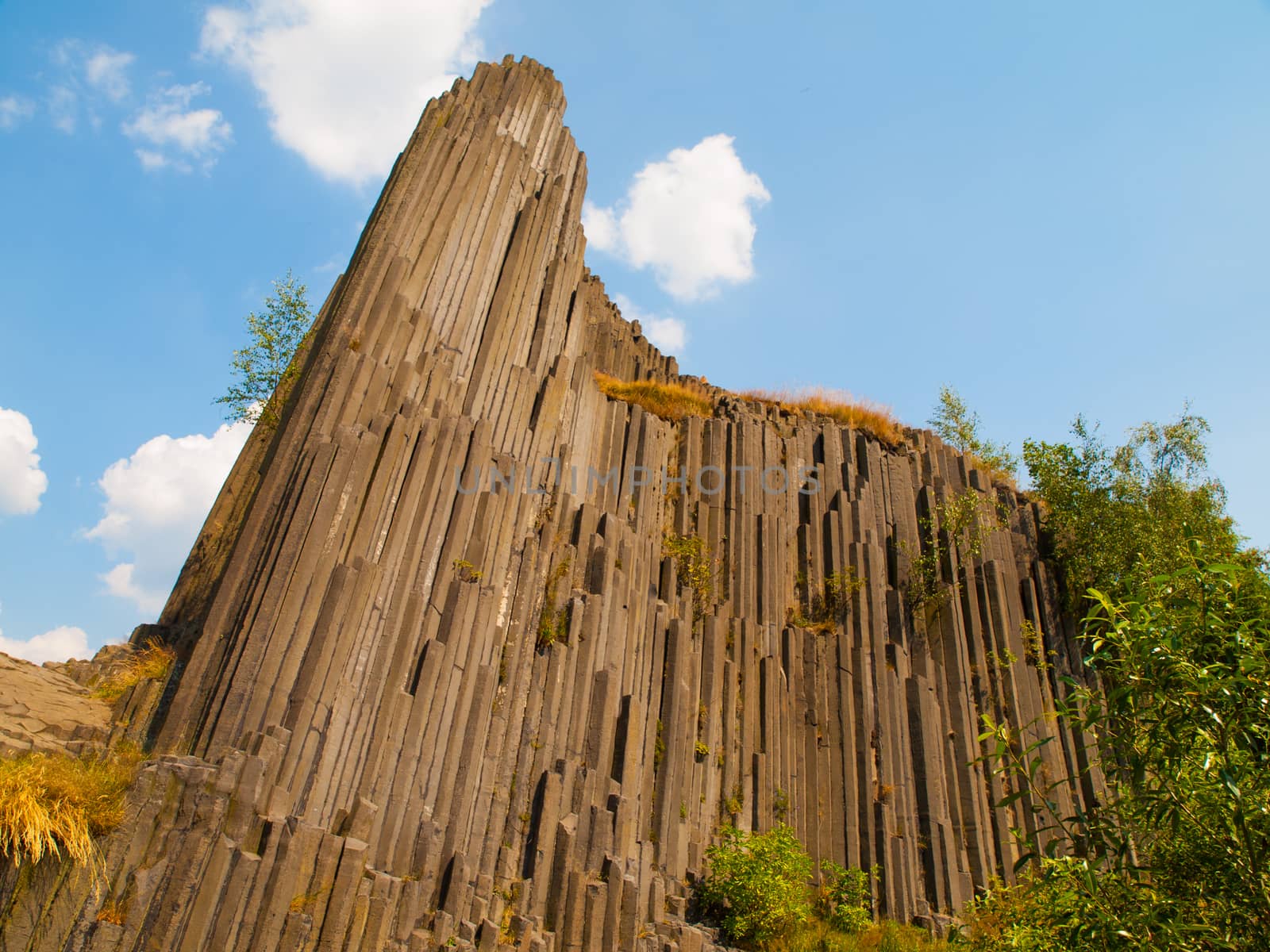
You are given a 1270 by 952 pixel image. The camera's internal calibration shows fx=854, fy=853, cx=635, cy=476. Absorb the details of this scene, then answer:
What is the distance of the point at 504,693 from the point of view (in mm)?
10156

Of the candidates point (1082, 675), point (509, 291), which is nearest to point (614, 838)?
point (509, 291)

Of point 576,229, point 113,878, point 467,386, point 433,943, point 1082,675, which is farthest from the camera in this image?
point 1082,675

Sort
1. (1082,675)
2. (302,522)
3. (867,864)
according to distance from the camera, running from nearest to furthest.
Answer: (302,522) → (867,864) → (1082,675)

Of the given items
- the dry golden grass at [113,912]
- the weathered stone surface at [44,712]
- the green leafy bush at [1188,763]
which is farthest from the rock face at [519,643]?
the green leafy bush at [1188,763]

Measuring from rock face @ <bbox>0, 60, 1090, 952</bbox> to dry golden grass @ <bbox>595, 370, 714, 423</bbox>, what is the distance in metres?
0.52

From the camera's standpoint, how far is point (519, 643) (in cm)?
1061

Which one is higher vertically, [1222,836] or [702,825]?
[702,825]

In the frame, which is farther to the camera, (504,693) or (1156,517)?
(1156,517)

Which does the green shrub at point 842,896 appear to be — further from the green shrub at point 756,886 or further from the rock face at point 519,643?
the green shrub at point 756,886

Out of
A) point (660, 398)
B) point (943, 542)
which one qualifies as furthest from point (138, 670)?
point (943, 542)

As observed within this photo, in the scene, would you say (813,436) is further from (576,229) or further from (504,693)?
(504,693)

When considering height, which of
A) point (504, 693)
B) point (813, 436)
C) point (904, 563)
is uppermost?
point (813, 436)

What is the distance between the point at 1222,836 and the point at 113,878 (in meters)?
6.94

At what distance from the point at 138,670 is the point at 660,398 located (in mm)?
11018
